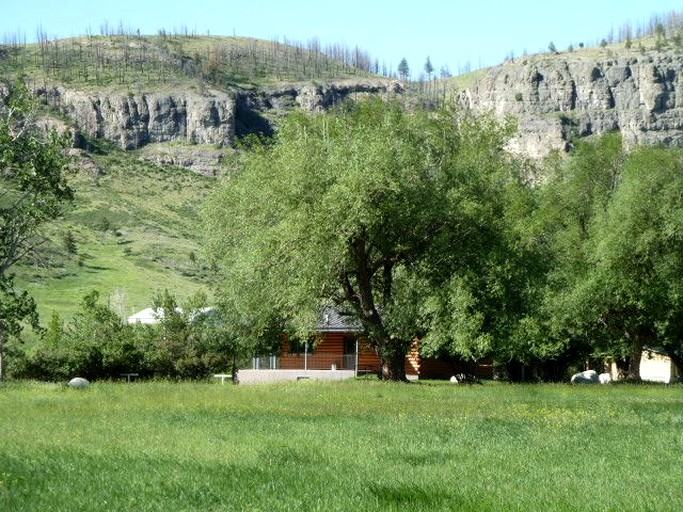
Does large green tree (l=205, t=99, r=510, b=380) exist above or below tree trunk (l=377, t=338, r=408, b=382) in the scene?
above

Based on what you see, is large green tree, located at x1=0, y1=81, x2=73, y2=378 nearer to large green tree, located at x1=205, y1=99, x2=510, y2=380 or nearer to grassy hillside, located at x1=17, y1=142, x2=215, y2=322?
large green tree, located at x1=205, y1=99, x2=510, y2=380

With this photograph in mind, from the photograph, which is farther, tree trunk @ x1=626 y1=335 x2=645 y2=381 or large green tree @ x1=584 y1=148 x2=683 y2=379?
tree trunk @ x1=626 y1=335 x2=645 y2=381

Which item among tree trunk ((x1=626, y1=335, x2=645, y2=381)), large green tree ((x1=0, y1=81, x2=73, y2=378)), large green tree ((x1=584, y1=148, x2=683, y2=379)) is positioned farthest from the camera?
tree trunk ((x1=626, y1=335, x2=645, y2=381))

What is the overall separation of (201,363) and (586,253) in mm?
19385

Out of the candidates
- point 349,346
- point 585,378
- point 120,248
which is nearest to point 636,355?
point 585,378

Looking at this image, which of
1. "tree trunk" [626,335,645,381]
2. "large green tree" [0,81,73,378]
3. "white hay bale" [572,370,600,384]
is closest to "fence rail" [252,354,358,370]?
"white hay bale" [572,370,600,384]

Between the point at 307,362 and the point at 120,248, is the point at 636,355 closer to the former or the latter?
the point at 307,362

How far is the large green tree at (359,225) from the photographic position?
37.7m

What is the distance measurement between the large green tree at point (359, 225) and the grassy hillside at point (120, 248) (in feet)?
122

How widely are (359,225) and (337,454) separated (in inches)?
863

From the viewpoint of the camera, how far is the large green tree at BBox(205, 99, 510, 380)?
124 ft

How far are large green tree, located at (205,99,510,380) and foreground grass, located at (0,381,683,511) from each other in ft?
31.7

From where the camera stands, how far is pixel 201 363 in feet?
167

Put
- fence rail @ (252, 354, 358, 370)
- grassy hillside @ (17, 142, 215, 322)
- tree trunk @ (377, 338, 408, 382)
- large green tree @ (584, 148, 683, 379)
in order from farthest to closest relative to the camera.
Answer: grassy hillside @ (17, 142, 215, 322)
fence rail @ (252, 354, 358, 370)
large green tree @ (584, 148, 683, 379)
tree trunk @ (377, 338, 408, 382)
